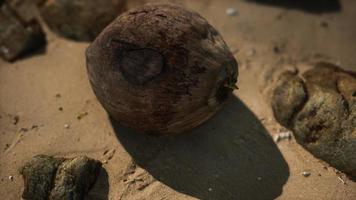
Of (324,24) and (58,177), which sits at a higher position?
(324,24)

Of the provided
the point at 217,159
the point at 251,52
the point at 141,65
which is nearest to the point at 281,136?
the point at 217,159

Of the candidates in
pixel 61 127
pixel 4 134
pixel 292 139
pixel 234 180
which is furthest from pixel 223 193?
pixel 4 134

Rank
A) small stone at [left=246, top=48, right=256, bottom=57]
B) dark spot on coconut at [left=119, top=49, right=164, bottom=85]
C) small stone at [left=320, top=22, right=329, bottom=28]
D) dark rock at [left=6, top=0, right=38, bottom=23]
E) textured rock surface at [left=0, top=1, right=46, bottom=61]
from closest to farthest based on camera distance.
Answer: dark spot on coconut at [left=119, top=49, right=164, bottom=85] < textured rock surface at [left=0, top=1, right=46, bottom=61] < small stone at [left=246, top=48, right=256, bottom=57] < dark rock at [left=6, top=0, right=38, bottom=23] < small stone at [left=320, top=22, right=329, bottom=28]

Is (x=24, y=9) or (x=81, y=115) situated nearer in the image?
(x=81, y=115)

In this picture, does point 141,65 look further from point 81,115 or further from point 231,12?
point 231,12

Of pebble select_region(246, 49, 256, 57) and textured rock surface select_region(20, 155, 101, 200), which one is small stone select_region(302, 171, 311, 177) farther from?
textured rock surface select_region(20, 155, 101, 200)

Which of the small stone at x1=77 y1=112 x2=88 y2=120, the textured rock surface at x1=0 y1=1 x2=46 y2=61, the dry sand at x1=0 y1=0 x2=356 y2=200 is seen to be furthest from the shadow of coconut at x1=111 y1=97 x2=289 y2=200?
the textured rock surface at x1=0 y1=1 x2=46 y2=61
